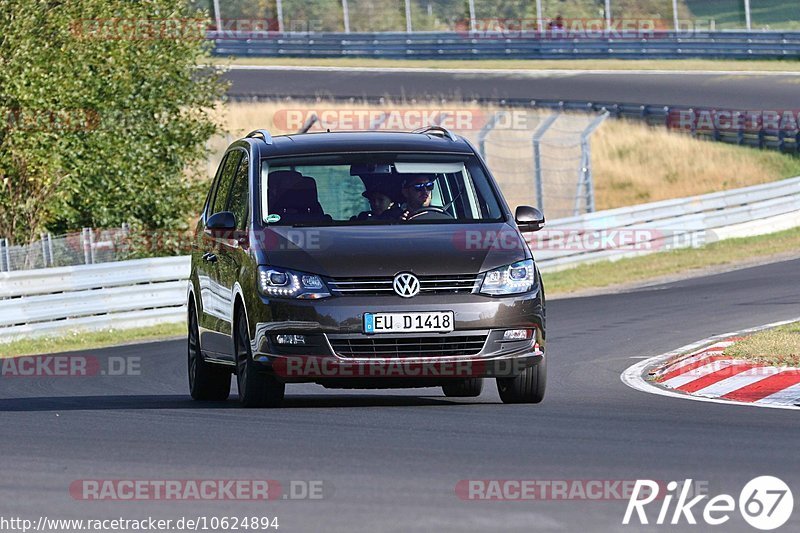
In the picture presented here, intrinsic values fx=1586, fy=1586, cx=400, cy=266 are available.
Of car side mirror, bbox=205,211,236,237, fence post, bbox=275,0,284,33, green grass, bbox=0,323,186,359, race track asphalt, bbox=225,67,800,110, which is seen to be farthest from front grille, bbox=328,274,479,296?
fence post, bbox=275,0,284,33

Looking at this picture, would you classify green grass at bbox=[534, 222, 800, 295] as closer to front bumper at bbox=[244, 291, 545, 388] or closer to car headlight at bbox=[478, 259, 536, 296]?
car headlight at bbox=[478, 259, 536, 296]

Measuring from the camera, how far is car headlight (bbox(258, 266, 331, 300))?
988cm

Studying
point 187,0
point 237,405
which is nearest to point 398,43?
point 187,0

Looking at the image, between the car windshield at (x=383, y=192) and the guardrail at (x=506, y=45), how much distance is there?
39.2 m

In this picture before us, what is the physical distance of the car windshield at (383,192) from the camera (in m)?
10.7

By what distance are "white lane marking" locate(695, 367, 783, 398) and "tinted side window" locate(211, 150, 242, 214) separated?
3.84 metres

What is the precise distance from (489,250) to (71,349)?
469 inches

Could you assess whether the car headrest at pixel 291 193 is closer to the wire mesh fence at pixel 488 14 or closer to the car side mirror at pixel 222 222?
the car side mirror at pixel 222 222

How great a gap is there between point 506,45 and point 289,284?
1746 inches
